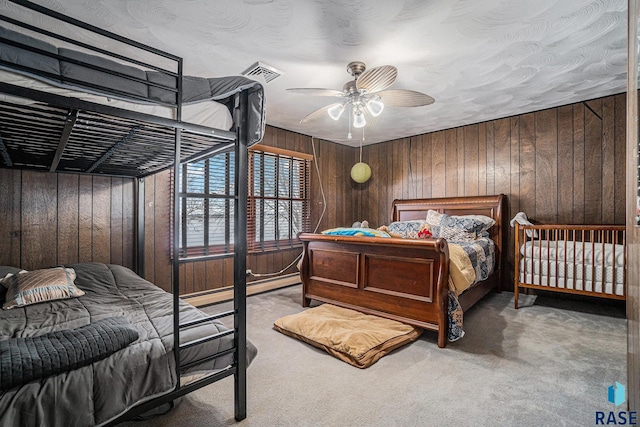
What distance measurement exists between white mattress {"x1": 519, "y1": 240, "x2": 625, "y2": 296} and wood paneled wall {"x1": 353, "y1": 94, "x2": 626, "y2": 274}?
0.68 metres

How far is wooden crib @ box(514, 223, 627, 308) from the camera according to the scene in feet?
9.07

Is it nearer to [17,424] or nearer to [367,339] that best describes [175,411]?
[17,424]

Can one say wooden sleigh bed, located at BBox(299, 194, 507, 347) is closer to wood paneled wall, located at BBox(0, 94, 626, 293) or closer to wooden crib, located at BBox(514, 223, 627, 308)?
wooden crib, located at BBox(514, 223, 627, 308)

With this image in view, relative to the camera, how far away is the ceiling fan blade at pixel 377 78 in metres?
2.05

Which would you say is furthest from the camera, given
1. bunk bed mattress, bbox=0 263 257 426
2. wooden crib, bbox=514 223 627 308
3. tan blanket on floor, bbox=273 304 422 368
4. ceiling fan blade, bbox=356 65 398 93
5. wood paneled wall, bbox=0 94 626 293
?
wooden crib, bbox=514 223 627 308

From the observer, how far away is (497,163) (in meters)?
4.12

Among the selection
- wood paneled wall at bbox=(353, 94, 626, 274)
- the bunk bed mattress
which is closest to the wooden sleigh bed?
wood paneled wall at bbox=(353, 94, 626, 274)

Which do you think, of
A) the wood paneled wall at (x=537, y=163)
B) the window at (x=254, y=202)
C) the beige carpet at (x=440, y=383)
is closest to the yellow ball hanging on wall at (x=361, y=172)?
the wood paneled wall at (x=537, y=163)

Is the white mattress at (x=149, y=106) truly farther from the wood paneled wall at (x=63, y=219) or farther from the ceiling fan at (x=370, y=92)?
the wood paneled wall at (x=63, y=219)

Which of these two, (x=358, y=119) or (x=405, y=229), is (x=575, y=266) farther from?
(x=358, y=119)

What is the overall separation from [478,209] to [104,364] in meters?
4.27

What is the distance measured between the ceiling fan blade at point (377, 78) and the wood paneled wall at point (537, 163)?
2.70 metres

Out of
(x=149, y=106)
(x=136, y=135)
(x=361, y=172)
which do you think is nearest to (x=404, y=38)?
(x=149, y=106)

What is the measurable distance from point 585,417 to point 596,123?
3.30 meters
